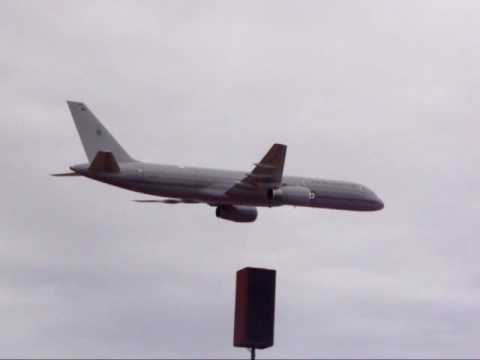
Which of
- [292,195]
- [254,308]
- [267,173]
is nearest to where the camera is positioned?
[254,308]

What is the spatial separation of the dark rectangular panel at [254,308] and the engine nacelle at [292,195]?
9257 millimetres

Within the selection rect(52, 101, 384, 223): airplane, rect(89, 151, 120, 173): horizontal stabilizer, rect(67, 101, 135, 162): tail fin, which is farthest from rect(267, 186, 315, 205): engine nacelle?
rect(89, 151, 120, 173): horizontal stabilizer

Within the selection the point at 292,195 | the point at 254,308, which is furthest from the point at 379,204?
the point at 254,308

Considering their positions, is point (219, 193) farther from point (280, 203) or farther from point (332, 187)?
point (332, 187)

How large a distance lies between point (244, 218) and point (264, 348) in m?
16.9

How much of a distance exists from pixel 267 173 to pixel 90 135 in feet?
37.2

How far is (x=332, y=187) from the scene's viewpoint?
72.8 meters

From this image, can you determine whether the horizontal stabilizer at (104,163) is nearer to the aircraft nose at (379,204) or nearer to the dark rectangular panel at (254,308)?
the dark rectangular panel at (254,308)

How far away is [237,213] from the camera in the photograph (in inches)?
2849

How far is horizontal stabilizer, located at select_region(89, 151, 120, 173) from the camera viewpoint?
6222 cm

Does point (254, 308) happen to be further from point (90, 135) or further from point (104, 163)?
point (90, 135)

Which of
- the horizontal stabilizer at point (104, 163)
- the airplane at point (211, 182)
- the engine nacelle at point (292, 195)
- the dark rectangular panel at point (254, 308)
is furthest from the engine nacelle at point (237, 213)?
the dark rectangular panel at point (254, 308)

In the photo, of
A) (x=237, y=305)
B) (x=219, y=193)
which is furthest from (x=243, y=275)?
(x=219, y=193)

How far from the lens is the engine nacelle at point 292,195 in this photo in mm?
68000
